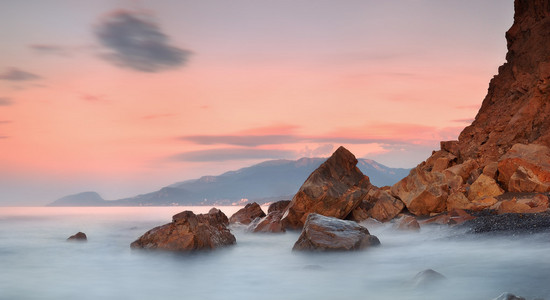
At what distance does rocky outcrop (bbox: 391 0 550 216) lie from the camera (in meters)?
23.6

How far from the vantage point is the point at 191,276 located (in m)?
12.7

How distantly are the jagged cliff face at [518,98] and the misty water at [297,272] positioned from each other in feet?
52.1

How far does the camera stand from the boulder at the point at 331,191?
22453 millimetres

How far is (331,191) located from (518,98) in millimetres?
18925

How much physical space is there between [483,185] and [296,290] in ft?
54.8

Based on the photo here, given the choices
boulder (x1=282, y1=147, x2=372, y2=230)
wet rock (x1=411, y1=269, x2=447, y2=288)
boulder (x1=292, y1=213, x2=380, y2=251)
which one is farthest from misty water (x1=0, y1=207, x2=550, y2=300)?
boulder (x1=282, y1=147, x2=372, y2=230)

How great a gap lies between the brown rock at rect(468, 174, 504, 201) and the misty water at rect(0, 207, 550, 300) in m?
7.21

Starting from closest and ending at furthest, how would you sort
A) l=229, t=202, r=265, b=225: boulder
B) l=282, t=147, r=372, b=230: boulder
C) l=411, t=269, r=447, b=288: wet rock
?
l=411, t=269, r=447, b=288: wet rock < l=282, t=147, r=372, b=230: boulder < l=229, t=202, r=265, b=225: boulder

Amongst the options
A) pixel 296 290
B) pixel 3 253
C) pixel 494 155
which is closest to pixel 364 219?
pixel 494 155

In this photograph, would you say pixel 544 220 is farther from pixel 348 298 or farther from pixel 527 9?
pixel 527 9

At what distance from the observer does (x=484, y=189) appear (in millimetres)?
23578

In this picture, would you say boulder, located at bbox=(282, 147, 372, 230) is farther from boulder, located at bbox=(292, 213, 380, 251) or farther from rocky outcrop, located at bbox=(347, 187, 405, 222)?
boulder, located at bbox=(292, 213, 380, 251)

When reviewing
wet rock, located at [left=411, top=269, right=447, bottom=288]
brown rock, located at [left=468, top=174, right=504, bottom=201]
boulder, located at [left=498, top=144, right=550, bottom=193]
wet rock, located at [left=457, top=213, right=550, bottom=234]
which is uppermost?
boulder, located at [left=498, top=144, right=550, bottom=193]

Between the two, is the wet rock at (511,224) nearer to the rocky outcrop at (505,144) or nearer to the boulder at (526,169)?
the rocky outcrop at (505,144)
